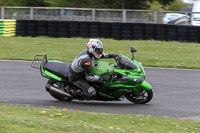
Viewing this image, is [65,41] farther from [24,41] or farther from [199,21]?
[199,21]

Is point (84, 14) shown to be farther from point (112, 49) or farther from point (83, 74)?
point (83, 74)

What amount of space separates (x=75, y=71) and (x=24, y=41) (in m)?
12.3

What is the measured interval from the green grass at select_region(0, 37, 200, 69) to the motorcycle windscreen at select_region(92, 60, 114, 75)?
20.8 feet

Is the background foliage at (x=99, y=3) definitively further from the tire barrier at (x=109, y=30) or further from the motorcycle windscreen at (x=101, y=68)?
the motorcycle windscreen at (x=101, y=68)

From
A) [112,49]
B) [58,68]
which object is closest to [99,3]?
[112,49]

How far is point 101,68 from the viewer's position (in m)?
8.53

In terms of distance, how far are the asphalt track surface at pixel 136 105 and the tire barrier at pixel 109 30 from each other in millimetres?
6553

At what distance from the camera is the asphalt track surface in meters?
8.31

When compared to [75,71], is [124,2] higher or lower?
higher

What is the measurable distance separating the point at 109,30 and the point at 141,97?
12116 millimetres

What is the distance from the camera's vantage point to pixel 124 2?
109 ft

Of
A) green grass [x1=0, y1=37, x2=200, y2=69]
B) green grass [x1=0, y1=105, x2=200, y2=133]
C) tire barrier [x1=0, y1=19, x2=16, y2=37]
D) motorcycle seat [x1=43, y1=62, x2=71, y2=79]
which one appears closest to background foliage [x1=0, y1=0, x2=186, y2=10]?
tire barrier [x1=0, y1=19, x2=16, y2=37]

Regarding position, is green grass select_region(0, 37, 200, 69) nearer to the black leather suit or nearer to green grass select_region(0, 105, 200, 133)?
the black leather suit

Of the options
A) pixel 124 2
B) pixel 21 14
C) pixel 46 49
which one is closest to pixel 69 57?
pixel 46 49
